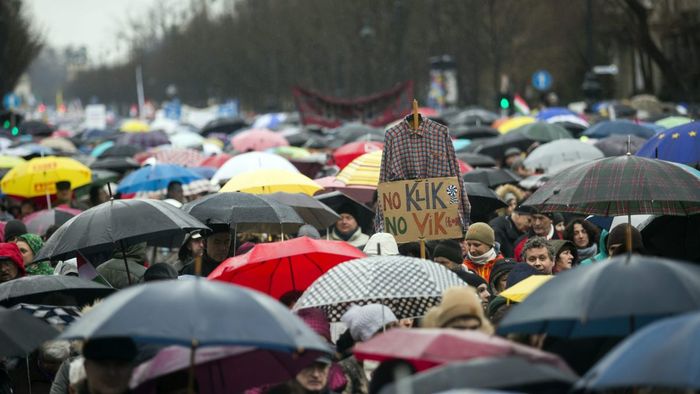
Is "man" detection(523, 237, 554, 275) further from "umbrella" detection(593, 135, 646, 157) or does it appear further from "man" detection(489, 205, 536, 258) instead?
"umbrella" detection(593, 135, 646, 157)

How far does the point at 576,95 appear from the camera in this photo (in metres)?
69.1

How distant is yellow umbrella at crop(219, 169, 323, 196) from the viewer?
1492 centimetres

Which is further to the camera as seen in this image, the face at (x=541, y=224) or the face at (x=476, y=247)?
the face at (x=541, y=224)

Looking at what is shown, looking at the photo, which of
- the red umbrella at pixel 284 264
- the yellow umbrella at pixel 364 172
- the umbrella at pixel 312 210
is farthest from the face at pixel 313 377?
the yellow umbrella at pixel 364 172

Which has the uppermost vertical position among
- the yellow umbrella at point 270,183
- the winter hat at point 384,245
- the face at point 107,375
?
the face at point 107,375

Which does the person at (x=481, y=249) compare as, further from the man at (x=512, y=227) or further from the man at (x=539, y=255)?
the man at (x=512, y=227)

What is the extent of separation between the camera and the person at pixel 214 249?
11469 mm

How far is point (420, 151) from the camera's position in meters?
12.5

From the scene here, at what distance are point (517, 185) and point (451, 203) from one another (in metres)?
6.08

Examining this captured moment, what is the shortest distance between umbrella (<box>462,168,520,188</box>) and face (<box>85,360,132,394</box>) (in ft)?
33.9

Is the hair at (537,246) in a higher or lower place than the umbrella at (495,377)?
lower

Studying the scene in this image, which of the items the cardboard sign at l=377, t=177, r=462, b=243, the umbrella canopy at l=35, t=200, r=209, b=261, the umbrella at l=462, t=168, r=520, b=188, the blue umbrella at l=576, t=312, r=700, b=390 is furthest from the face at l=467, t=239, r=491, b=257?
the blue umbrella at l=576, t=312, r=700, b=390

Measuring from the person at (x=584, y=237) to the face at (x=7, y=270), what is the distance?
14.2 feet

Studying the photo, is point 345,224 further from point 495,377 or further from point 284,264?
point 495,377
